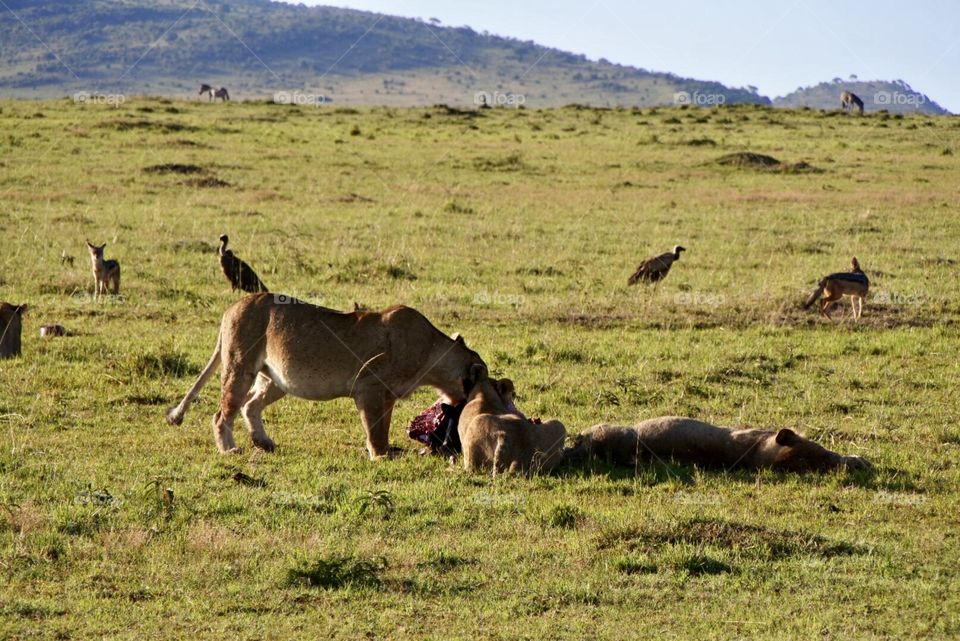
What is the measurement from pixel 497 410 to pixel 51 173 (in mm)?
21959

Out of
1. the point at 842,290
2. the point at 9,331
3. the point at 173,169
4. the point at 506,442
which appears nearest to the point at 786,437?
the point at 506,442

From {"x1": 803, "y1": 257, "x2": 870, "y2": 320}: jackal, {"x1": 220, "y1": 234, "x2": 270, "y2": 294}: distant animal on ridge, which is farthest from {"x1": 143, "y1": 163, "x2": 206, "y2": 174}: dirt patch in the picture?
{"x1": 803, "y1": 257, "x2": 870, "y2": 320}: jackal

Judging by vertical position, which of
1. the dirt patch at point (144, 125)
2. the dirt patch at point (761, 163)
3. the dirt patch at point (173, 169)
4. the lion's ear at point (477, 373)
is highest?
the dirt patch at point (761, 163)

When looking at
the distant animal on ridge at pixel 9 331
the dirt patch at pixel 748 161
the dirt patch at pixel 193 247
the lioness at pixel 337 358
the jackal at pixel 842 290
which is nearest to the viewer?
the lioness at pixel 337 358

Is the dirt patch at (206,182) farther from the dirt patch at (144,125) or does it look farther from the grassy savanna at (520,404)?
the dirt patch at (144,125)

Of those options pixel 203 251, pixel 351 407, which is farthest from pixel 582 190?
pixel 351 407

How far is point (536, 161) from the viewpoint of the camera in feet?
110

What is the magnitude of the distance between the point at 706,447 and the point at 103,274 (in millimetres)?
9549

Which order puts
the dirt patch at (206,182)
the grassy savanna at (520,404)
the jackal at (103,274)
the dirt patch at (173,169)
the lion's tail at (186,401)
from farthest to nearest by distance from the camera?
the dirt patch at (173,169) → the dirt patch at (206,182) → the jackal at (103,274) → the lion's tail at (186,401) → the grassy savanna at (520,404)

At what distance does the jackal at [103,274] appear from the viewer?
15535mm

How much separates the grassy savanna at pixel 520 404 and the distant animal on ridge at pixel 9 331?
21 centimetres

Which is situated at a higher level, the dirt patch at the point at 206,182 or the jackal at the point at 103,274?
the dirt patch at the point at 206,182

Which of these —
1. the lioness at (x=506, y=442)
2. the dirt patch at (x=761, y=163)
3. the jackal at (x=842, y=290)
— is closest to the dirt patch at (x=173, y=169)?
the dirt patch at (x=761, y=163)

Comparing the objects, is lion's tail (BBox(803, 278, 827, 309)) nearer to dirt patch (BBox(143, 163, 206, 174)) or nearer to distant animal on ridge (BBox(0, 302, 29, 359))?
distant animal on ridge (BBox(0, 302, 29, 359))
